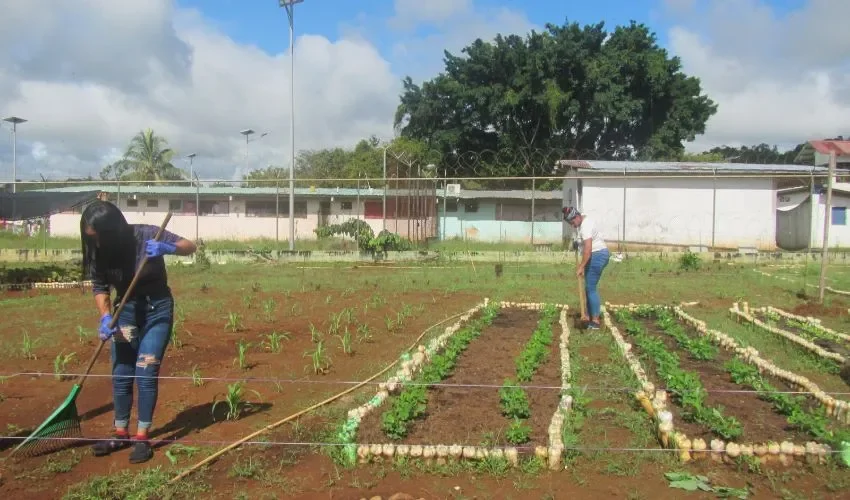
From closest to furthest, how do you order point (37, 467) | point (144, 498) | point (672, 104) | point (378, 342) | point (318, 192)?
point (144, 498) < point (37, 467) < point (378, 342) < point (318, 192) < point (672, 104)

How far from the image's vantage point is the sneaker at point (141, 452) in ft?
13.3

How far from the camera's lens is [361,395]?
5.39 metres

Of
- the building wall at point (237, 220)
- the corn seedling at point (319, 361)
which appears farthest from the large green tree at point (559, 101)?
the corn seedling at point (319, 361)

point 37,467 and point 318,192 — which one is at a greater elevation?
point 318,192

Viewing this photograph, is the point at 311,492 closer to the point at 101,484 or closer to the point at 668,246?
the point at 101,484

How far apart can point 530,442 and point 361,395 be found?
64.7 inches

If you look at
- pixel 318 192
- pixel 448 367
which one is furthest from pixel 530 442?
pixel 318 192

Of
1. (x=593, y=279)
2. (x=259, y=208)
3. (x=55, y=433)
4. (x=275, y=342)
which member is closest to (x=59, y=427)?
(x=55, y=433)

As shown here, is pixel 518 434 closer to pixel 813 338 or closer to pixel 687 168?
pixel 813 338

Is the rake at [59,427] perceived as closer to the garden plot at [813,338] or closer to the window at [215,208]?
the garden plot at [813,338]

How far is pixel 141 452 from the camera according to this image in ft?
13.4

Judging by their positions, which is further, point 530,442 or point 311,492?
point 530,442

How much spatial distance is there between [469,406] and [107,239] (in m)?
2.83

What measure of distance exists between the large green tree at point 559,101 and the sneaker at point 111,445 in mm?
30080
